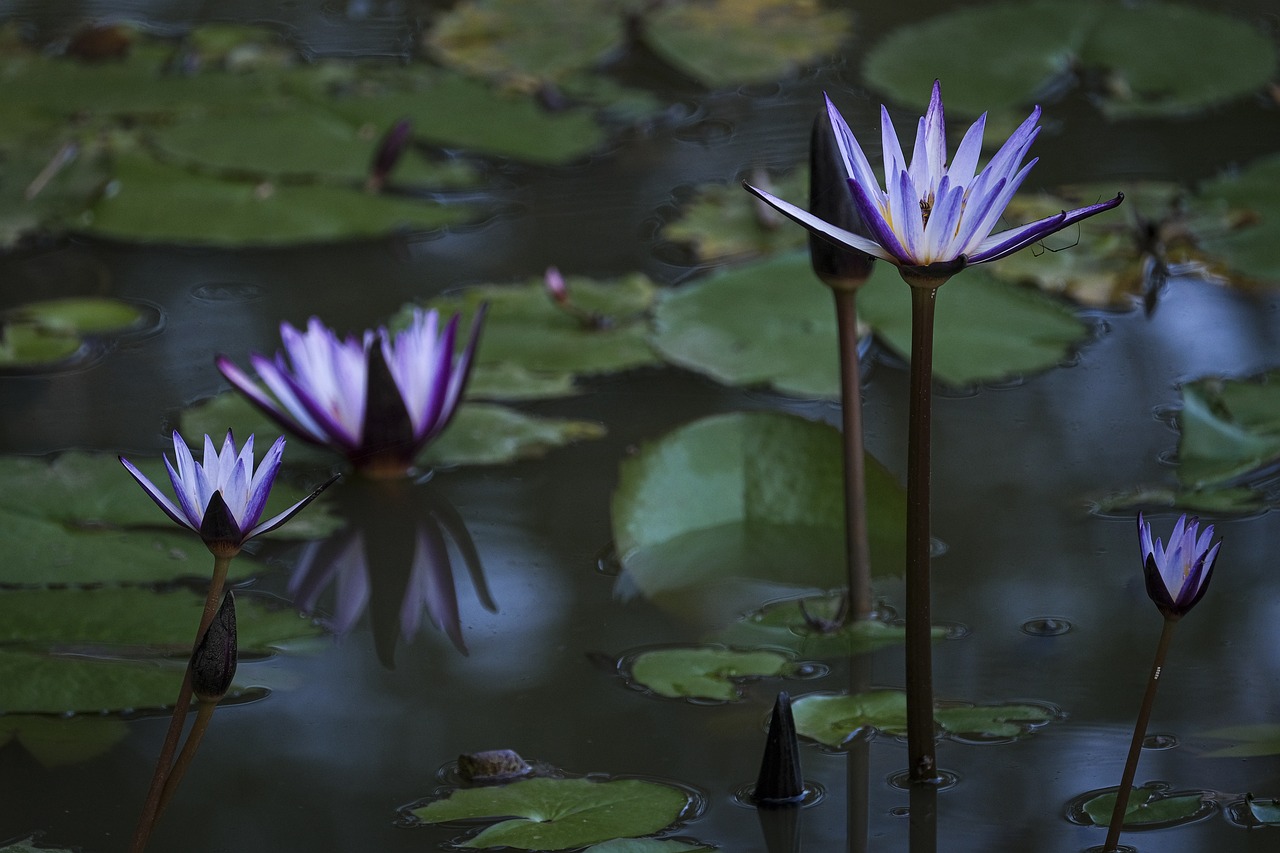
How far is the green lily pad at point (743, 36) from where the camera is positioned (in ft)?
10.9

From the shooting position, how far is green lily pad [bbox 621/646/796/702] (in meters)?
1.32

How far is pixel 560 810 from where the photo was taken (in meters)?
1.13

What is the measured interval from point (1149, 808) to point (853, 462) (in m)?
0.42

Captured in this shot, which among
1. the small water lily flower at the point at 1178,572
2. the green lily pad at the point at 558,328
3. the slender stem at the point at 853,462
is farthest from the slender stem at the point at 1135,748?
the green lily pad at the point at 558,328

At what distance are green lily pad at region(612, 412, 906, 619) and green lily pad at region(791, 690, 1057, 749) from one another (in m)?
0.25

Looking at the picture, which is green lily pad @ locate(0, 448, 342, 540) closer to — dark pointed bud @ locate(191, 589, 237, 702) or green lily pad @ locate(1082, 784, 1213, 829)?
dark pointed bud @ locate(191, 589, 237, 702)

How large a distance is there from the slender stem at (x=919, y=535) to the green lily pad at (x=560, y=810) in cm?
22

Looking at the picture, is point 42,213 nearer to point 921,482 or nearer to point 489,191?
point 489,191

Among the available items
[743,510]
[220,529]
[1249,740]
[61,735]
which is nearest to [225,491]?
[220,529]


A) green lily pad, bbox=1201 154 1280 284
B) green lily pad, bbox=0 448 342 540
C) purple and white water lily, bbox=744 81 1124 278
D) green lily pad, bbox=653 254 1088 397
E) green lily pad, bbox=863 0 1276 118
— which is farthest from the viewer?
green lily pad, bbox=863 0 1276 118

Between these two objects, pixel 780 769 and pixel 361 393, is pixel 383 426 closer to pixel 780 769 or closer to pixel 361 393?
pixel 361 393

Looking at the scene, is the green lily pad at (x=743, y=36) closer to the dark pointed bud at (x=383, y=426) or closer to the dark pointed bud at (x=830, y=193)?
the dark pointed bud at (x=383, y=426)

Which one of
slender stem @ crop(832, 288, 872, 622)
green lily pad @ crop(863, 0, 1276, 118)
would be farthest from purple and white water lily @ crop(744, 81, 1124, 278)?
green lily pad @ crop(863, 0, 1276, 118)

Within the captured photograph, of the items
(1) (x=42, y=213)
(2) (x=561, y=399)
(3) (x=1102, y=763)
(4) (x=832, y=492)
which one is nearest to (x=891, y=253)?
(3) (x=1102, y=763)
